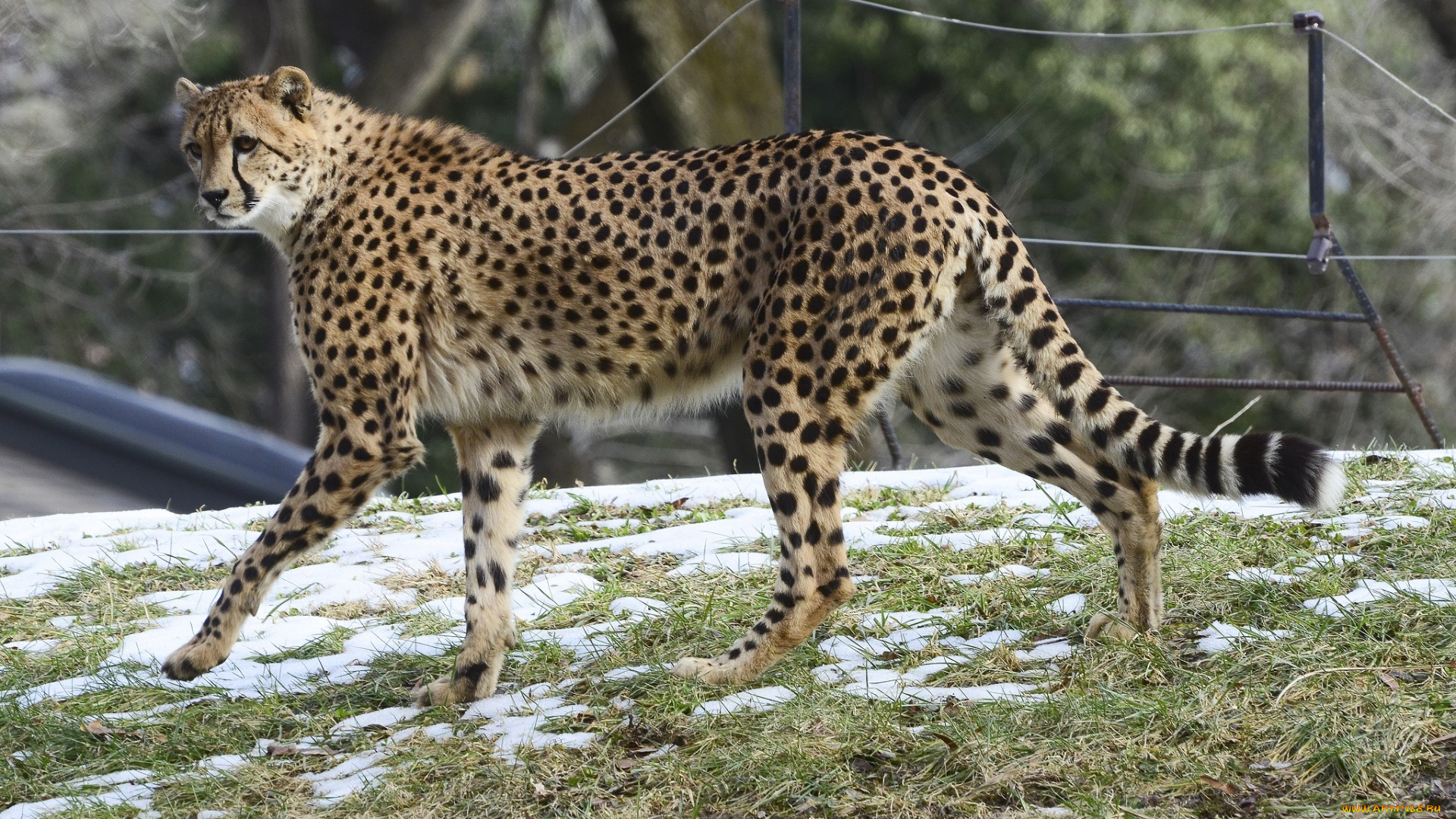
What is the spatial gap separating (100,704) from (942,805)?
8.28 feet

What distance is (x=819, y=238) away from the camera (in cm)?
428

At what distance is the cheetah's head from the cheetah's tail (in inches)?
81.2

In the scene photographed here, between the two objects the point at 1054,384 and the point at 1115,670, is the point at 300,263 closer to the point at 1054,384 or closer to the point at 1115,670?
the point at 1054,384

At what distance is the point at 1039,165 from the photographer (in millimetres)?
A: 17578

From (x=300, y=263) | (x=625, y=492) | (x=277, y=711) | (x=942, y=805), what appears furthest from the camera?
(x=625, y=492)

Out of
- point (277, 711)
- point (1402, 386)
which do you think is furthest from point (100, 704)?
point (1402, 386)

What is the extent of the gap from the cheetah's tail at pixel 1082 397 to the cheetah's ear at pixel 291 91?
2.11m

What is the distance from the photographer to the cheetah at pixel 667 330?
4.27 meters

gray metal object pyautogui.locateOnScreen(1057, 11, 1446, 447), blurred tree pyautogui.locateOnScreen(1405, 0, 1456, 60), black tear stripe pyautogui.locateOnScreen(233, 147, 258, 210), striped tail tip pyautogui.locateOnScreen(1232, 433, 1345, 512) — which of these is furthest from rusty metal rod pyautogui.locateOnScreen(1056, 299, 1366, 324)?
blurred tree pyautogui.locateOnScreen(1405, 0, 1456, 60)

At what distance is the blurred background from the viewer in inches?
645

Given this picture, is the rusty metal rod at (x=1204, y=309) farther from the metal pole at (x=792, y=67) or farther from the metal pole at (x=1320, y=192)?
the metal pole at (x=792, y=67)

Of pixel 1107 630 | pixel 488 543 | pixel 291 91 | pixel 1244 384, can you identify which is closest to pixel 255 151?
pixel 291 91

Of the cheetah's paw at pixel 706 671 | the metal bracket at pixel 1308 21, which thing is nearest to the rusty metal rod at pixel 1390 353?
the metal bracket at pixel 1308 21

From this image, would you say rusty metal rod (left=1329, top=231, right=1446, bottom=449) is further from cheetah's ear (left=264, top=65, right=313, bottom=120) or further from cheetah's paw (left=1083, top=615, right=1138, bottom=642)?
cheetah's ear (left=264, top=65, right=313, bottom=120)
